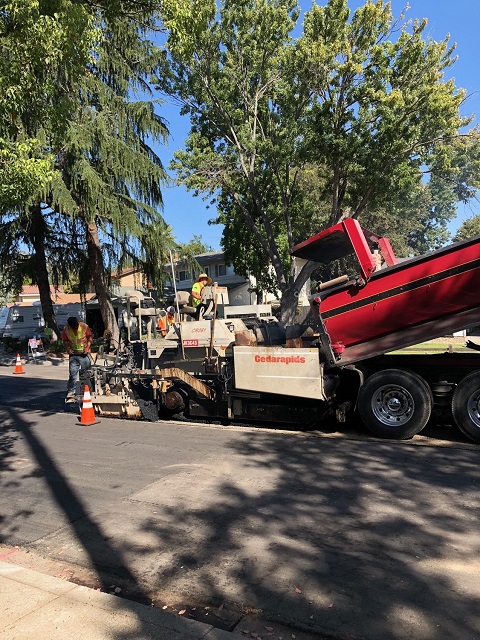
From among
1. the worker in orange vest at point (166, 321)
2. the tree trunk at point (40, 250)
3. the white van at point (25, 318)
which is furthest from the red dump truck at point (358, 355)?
the white van at point (25, 318)

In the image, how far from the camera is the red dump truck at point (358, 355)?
6449 mm

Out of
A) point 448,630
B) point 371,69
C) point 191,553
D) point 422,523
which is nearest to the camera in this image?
point 448,630

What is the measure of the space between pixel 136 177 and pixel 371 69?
1018 cm

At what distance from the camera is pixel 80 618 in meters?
3.10

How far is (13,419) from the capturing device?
10016 mm

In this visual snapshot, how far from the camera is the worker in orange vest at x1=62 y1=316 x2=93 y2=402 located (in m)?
10.7

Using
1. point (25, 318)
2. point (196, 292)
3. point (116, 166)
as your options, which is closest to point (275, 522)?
point (196, 292)

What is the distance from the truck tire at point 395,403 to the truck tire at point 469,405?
0.34m

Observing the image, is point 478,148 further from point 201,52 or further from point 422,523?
point 422,523

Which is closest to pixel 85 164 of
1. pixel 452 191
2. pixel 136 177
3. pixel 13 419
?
pixel 136 177

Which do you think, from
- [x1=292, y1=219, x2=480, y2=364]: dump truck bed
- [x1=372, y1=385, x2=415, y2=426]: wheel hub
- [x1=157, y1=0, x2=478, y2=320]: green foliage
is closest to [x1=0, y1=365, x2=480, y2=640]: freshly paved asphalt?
[x1=372, y1=385, x2=415, y2=426]: wheel hub

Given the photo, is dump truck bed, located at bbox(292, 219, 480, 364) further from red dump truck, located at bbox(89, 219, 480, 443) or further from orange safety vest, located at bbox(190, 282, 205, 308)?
orange safety vest, located at bbox(190, 282, 205, 308)

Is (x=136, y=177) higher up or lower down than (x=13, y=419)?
higher up

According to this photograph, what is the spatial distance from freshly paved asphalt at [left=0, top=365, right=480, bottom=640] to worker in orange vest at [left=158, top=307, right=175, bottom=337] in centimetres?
229
